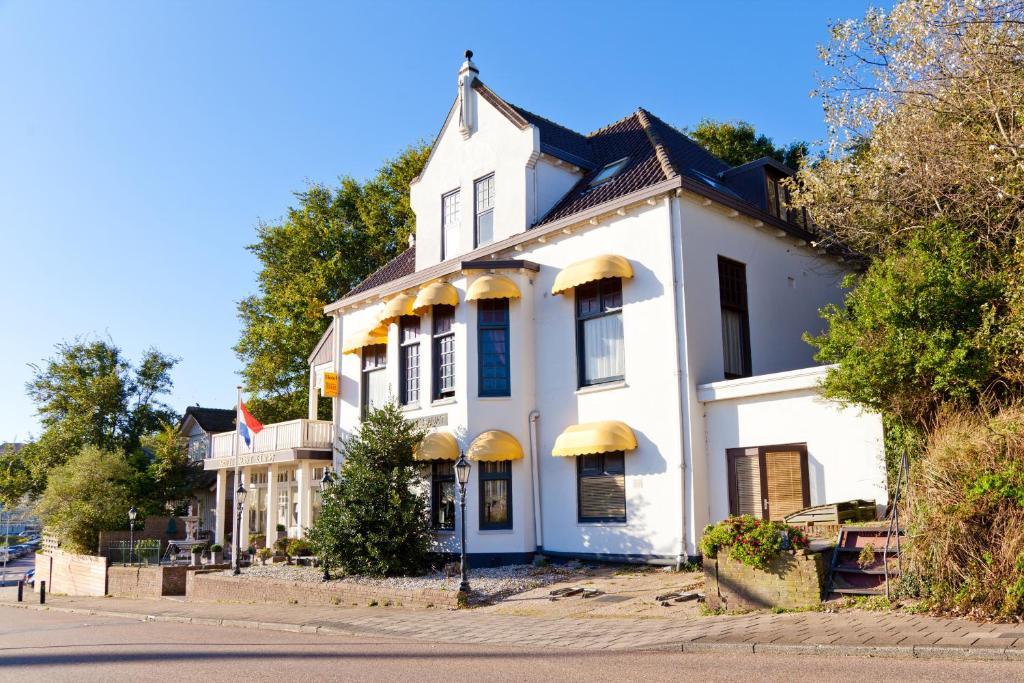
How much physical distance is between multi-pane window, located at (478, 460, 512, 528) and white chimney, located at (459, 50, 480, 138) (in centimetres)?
948

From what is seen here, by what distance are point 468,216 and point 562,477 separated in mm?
7991

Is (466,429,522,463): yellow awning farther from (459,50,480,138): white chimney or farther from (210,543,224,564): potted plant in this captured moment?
(210,543,224,564): potted plant

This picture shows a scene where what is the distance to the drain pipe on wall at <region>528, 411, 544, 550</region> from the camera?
19938 mm

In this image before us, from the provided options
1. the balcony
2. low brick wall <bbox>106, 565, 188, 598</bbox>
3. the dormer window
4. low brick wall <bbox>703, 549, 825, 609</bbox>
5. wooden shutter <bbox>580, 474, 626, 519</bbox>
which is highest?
A: the dormer window

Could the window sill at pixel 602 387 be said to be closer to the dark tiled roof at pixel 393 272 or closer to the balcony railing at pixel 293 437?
the dark tiled roof at pixel 393 272

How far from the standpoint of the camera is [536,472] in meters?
20.2

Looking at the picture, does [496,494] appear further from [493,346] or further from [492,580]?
[493,346]

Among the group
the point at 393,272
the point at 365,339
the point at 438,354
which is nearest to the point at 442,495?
the point at 438,354

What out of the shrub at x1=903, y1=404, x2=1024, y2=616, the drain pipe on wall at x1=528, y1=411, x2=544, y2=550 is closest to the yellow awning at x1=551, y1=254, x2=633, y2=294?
the drain pipe on wall at x1=528, y1=411, x2=544, y2=550

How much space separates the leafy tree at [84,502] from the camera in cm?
3312

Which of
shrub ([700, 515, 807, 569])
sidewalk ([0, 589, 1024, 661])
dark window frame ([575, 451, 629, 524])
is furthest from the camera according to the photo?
dark window frame ([575, 451, 629, 524])

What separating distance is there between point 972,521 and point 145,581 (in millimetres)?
25131

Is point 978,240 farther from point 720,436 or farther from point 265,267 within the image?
point 265,267

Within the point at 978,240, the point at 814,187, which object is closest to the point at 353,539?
the point at 814,187
